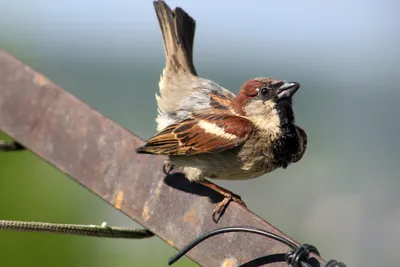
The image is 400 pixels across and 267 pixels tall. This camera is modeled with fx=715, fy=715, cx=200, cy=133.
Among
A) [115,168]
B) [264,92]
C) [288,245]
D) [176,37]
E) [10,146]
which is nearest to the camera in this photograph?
[288,245]

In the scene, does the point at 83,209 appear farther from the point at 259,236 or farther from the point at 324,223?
the point at 324,223

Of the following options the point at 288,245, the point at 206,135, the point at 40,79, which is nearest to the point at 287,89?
the point at 206,135

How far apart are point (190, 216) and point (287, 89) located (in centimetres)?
99

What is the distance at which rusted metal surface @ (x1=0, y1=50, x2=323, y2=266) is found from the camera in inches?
92.4

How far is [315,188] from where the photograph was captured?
42.7ft

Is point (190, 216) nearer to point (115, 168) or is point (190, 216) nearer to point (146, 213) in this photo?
point (146, 213)

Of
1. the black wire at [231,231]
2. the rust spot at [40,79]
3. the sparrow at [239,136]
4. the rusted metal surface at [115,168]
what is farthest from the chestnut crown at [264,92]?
the black wire at [231,231]

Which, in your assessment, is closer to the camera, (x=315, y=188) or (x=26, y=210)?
(x=26, y=210)

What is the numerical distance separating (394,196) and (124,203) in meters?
8.56

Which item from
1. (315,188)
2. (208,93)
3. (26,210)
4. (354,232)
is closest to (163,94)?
(208,93)

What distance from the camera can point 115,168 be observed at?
2.81 meters

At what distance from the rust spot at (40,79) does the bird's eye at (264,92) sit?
3.24 ft

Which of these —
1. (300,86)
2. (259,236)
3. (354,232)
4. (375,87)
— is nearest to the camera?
(259,236)

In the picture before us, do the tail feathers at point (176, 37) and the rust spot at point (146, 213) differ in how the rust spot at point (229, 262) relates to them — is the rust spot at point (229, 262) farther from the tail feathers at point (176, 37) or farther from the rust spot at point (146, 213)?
the tail feathers at point (176, 37)
